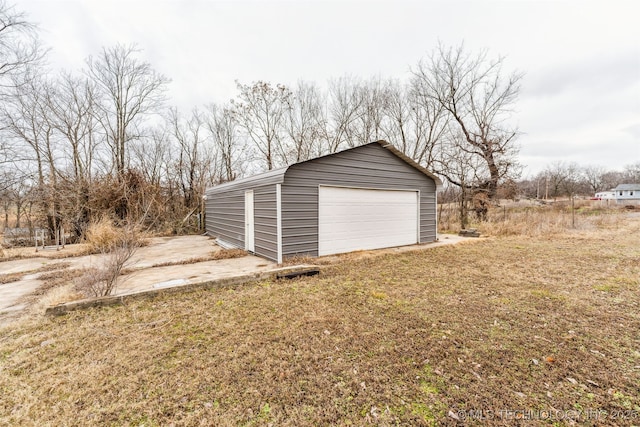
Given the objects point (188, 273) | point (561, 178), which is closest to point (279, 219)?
point (188, 273)

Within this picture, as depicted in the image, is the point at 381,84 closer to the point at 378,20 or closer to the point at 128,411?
the point at 378,20

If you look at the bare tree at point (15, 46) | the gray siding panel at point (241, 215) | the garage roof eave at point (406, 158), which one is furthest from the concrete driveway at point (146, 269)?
the bare tree at point (15, 46)

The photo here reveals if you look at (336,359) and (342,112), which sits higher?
(342,112)

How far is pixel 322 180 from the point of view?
22.3ft

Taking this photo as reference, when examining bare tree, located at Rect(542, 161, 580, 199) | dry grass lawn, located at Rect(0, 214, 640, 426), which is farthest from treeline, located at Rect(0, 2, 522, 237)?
bare tree, located at Rect(542, 161, 580, 199)

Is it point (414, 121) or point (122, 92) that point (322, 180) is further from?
point (122, 92)

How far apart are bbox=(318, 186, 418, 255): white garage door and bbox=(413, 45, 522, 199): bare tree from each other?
807 cm

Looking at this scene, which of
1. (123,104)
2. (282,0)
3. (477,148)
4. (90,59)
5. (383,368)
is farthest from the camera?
(477,148)

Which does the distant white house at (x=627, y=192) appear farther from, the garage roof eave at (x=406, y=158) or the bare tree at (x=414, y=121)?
the garage roof eave at (x=406, y=158)

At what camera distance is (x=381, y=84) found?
1638 centimetres

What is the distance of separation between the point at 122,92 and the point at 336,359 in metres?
18.0

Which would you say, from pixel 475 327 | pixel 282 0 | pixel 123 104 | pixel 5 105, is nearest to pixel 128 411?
pixel 475 327

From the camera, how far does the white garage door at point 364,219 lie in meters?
6.99

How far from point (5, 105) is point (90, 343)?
13.2 meters
